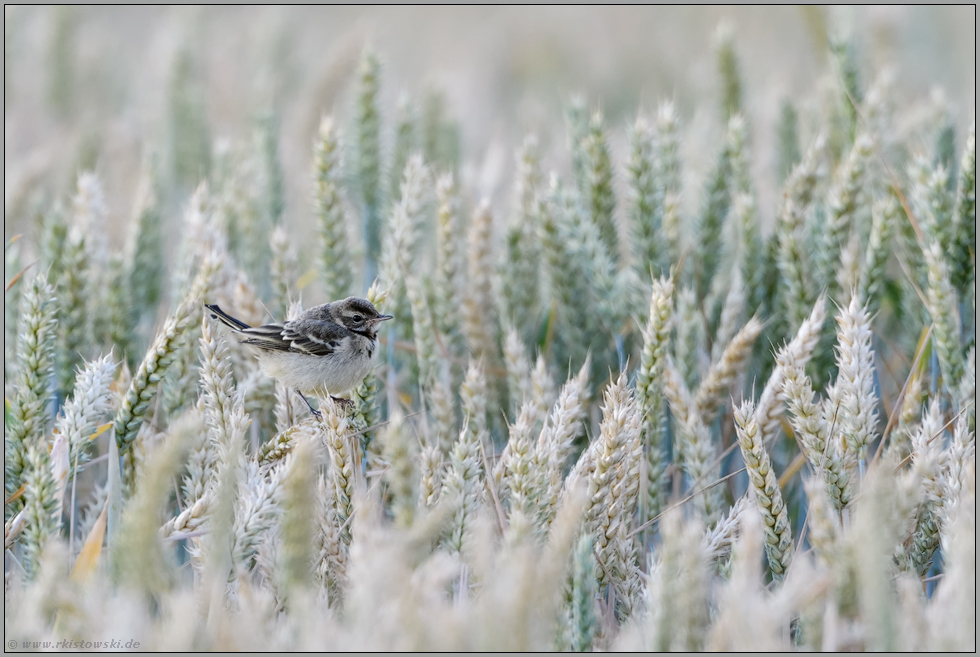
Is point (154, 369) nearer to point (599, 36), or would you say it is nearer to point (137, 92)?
point (137, 92)

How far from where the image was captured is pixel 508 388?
351cm

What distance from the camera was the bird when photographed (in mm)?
2887

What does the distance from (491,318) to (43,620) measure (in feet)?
7.10

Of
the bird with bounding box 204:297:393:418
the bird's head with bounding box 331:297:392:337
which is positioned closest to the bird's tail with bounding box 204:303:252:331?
the bird with bounding box 204:297:393:418

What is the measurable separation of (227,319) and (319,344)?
34 cm

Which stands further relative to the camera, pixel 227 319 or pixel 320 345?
pixel 320 345

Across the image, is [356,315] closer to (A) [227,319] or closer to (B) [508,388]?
(A) [227,319]

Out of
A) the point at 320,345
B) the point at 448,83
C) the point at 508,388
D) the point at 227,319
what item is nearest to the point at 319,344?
the point at 320,345

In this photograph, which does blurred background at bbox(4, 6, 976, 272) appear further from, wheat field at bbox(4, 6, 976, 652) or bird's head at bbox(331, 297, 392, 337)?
bird's head at bbox(331, 297, 392, 337)

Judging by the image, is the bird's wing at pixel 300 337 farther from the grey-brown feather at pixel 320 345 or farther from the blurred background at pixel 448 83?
the blurred background at pixel 448 83

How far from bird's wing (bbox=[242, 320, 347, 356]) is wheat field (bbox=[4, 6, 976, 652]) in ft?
0.39

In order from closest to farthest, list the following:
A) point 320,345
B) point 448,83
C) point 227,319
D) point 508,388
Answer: point 227,319
point 320,345
point 508,388
point 448,83

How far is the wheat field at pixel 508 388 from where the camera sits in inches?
64.6

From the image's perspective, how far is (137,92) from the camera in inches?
301
